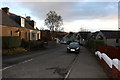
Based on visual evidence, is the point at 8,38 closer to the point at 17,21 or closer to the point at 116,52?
the point at 17,21

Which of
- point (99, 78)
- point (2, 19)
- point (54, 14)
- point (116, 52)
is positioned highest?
point (54, 14)

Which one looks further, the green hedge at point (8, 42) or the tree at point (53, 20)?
the tree at point (53, 20)

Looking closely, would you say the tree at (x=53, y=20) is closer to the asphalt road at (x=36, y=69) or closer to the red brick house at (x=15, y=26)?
the red brick house at (x=15, y=26)

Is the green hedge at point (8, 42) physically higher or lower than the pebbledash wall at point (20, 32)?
lower

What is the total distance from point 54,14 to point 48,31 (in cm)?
678

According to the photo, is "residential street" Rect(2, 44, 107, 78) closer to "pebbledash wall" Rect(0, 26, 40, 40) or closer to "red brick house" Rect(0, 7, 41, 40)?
"pebbledash wall" Rect(0, 26, 40, 40)

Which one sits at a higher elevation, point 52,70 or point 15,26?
point 15,26

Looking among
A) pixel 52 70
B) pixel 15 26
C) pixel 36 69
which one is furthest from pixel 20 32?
pixel 52 70

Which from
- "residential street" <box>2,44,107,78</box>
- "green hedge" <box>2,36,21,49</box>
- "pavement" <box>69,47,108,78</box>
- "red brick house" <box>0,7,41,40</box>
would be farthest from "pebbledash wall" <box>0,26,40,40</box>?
"pavement" <box>69,47,108,78</box>

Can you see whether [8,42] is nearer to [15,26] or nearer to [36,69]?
[15,26]

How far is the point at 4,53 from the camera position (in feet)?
78.3

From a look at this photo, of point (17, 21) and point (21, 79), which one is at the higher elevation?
point (17, 21)

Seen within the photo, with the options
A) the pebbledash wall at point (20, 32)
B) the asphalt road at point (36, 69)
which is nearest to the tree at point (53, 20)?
the pebbledash wall at point (20, 32)

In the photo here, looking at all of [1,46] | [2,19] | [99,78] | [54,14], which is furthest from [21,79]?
[54,14]
